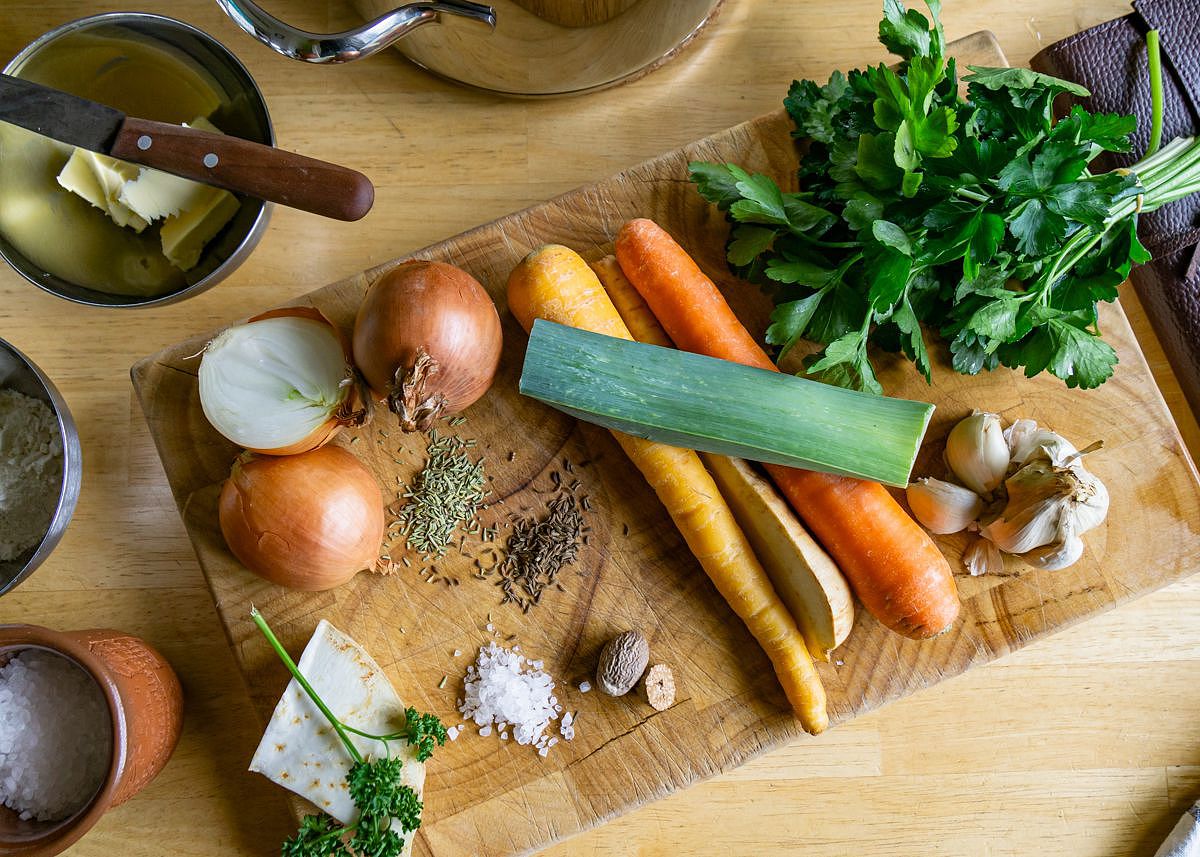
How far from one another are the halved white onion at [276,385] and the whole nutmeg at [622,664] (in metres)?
0.46

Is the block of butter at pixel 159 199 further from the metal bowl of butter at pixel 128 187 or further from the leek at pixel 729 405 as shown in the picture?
the leek at pixel 729 405

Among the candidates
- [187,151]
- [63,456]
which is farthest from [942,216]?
[63,456]

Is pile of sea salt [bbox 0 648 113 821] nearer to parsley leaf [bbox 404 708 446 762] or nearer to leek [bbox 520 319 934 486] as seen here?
parsley leaf [bbox 404 708 446 762]

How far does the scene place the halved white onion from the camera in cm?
110

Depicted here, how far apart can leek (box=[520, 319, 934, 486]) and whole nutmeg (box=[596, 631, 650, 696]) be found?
0.28m

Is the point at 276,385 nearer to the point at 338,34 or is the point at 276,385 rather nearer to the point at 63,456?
the point at 63,456

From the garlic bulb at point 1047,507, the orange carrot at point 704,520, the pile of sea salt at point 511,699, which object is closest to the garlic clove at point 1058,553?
the garlic bulb at point 1047,507

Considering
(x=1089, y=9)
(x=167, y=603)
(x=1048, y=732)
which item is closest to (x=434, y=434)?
(x=167, y=603)

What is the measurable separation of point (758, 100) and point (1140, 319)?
2.23ft

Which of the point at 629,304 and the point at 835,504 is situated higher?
the point at 629,304

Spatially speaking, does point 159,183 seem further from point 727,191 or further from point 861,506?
point 861,506

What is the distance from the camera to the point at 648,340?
127cm

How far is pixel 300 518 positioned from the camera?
1103 millimetres

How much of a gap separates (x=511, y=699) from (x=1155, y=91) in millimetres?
1215
